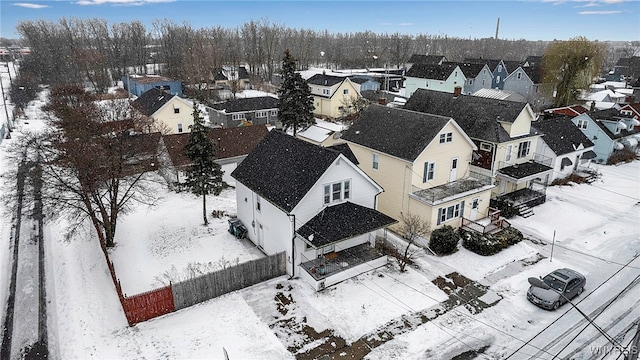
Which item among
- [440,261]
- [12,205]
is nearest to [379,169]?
[440,261]

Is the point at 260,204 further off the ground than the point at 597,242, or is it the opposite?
the point at 260,204

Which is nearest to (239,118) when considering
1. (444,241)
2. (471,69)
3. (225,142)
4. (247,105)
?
(247,105)

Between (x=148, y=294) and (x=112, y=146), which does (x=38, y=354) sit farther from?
(x=112, y=146)

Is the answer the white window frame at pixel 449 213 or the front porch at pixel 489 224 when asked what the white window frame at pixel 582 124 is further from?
the white window frame at pixel 449 213

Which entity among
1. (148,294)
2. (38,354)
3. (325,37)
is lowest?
(38,354)

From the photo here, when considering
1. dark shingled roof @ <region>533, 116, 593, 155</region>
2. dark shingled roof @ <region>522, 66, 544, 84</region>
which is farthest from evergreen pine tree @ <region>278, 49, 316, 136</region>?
dark shingled roof @ <region>522, 66, 544, 84</region>

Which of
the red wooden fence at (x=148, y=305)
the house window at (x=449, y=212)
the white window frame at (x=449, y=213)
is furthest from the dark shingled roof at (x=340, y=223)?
the red wooden fence at (x=148, y=305)

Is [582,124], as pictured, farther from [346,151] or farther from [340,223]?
[340,223]
